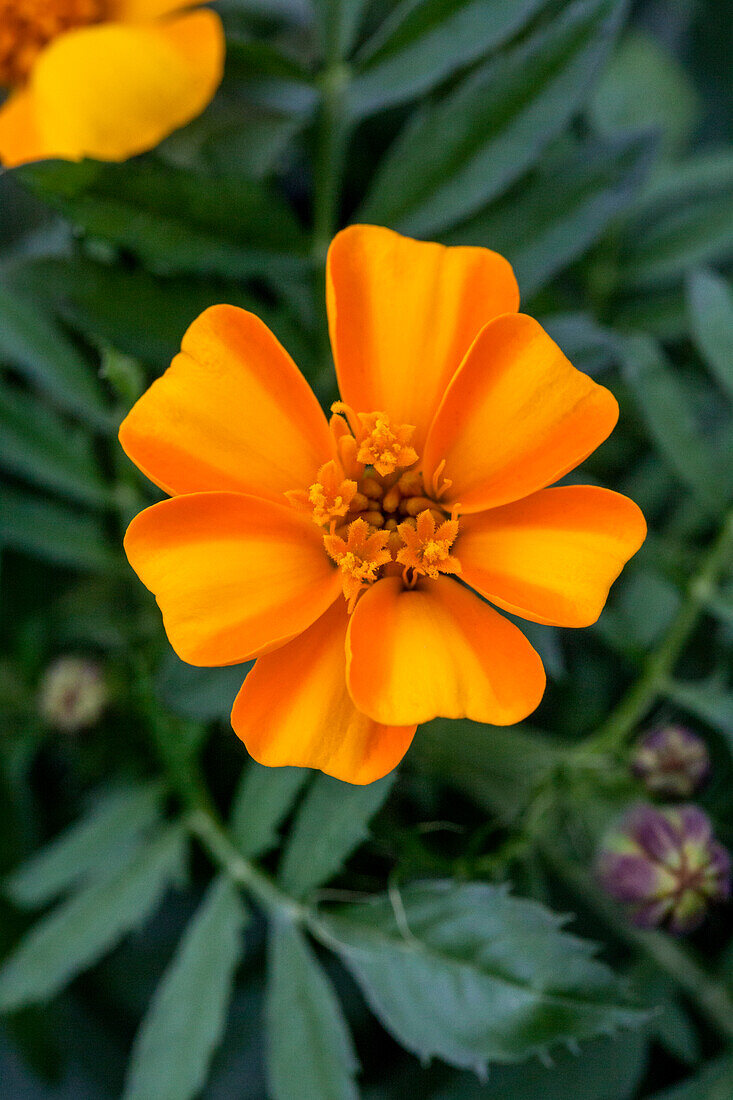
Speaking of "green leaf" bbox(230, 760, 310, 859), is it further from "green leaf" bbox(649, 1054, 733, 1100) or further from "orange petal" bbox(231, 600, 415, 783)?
"green leaf" bbox(649, 1054, 733, 1100)

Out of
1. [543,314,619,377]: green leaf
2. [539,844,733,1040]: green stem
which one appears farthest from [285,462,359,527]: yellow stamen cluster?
[539,844,733,1040]: green stem

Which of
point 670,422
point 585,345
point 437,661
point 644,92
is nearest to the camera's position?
point 437,661

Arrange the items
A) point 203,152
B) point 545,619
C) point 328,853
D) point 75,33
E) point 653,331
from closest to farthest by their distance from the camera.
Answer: point 545,619 < point 328,853 < point 75,33 < point 203,152 < point 653,331

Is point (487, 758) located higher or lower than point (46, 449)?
lower

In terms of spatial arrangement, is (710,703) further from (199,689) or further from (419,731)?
(199,689)

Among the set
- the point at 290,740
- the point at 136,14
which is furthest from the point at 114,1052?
the point at 136,14

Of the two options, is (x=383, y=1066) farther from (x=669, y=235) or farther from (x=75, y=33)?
(x=75, y=33)

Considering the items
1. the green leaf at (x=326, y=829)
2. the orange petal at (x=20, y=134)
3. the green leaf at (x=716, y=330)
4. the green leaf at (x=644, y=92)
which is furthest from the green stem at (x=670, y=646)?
the orange petal at (x=20, y=134)

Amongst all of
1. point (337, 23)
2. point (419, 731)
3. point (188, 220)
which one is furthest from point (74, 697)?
point (337, 23)
